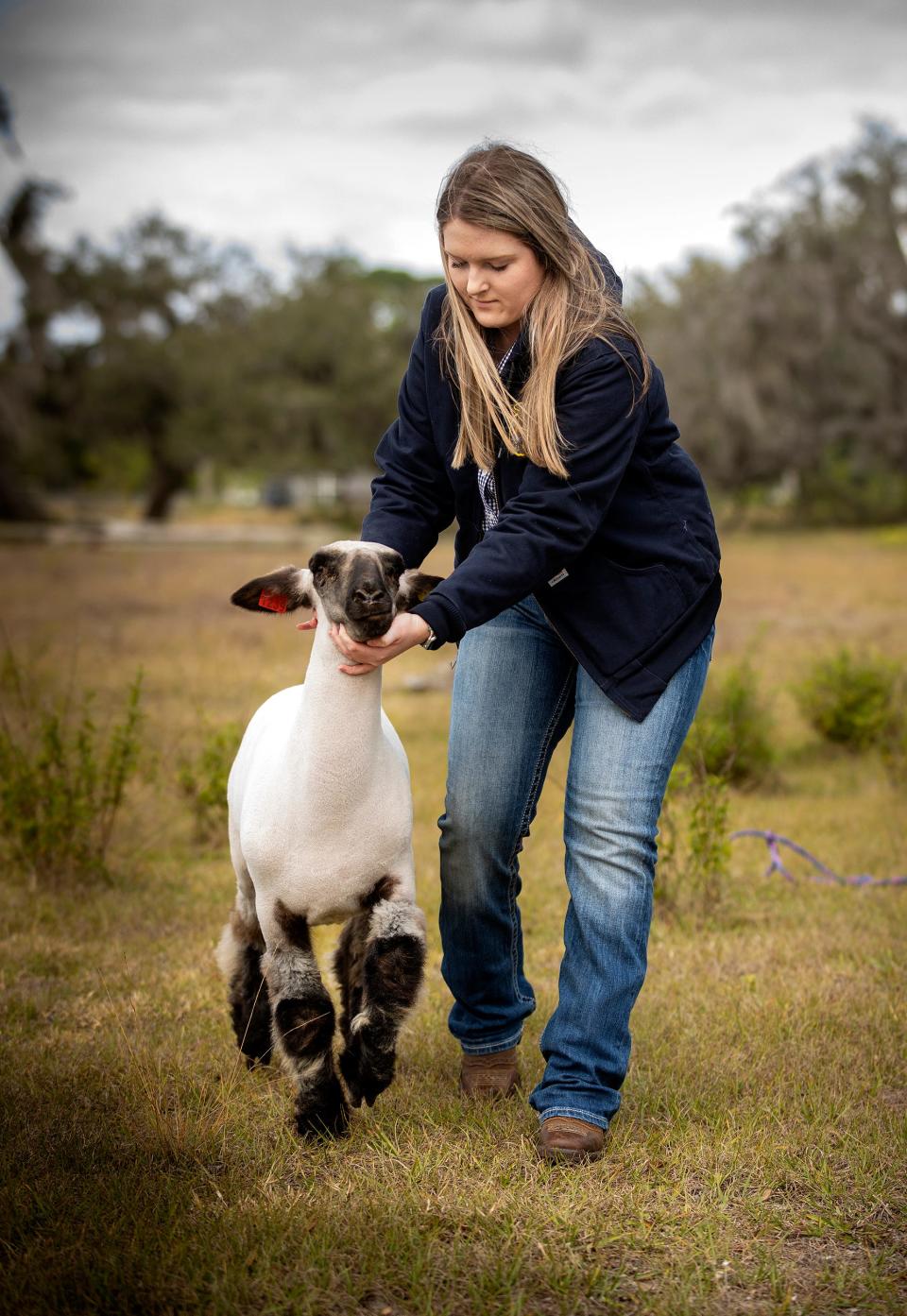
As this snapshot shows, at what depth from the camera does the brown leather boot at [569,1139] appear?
3756 millimetres

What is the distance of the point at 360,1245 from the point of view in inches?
131

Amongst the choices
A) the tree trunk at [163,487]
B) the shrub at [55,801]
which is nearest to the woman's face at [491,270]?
the shrub at [55,801]

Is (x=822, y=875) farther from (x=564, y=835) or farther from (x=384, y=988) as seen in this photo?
(x=384, y=988)

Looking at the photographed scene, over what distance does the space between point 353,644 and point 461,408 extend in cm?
84

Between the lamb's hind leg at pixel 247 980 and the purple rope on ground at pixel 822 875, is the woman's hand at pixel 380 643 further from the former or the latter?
the purple rope on ground at pixel 822 875

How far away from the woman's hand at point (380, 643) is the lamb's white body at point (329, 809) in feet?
0.40

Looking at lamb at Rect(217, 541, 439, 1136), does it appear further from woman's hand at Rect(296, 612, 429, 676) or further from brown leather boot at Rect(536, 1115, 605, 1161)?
brown leather boot at Rect(536, 1115, 605, 1161)

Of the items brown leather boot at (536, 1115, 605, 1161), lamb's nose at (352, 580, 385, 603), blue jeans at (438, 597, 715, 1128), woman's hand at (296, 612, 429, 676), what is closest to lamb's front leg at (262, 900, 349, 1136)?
blue jeans at (438, 597, 715, 1128)

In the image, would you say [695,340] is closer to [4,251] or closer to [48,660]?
[4,251]

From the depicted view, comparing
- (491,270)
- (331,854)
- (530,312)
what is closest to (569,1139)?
(331,854)

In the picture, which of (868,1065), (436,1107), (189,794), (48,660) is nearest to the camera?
(436,1107)

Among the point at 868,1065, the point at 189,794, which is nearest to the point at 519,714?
the point at 868,1065

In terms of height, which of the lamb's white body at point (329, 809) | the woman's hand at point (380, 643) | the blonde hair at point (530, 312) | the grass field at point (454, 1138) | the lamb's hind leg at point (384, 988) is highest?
the blonde hair at point (530, 312)

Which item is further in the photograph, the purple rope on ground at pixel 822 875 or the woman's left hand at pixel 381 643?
the purple rope on ground at pixel 822 875
